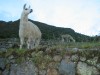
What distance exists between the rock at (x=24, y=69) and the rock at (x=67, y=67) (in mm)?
991

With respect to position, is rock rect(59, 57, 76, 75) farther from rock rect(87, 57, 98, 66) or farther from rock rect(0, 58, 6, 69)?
rock rect(0, 58, 6, 69)

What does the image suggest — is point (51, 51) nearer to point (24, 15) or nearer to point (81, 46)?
point (81, 46)

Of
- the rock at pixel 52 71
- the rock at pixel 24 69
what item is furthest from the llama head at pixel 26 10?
the rock at pixel 52 71

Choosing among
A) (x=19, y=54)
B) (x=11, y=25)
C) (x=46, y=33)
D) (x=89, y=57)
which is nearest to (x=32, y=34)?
(x=19, y=54)

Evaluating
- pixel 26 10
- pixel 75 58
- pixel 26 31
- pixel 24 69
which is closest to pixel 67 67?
pixel 75 58

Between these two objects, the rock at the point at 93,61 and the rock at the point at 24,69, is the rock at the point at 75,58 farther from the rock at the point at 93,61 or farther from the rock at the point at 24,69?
the rock at the point at 24,69

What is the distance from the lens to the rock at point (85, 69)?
10672 mm

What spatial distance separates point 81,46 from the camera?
1152 cm

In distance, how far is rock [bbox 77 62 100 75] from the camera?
10672mm

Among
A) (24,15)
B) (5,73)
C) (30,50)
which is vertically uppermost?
(24,15)

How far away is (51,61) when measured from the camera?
1160 cm

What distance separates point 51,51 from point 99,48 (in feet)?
5.40

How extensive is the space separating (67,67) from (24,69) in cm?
166

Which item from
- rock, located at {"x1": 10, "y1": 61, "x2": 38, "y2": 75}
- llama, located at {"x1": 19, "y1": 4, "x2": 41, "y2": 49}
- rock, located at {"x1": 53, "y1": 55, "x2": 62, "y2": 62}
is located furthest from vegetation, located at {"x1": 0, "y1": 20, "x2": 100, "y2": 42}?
rock, located at {"x1": 53, "y1": 55, "x2": 62, "y2": 62}
